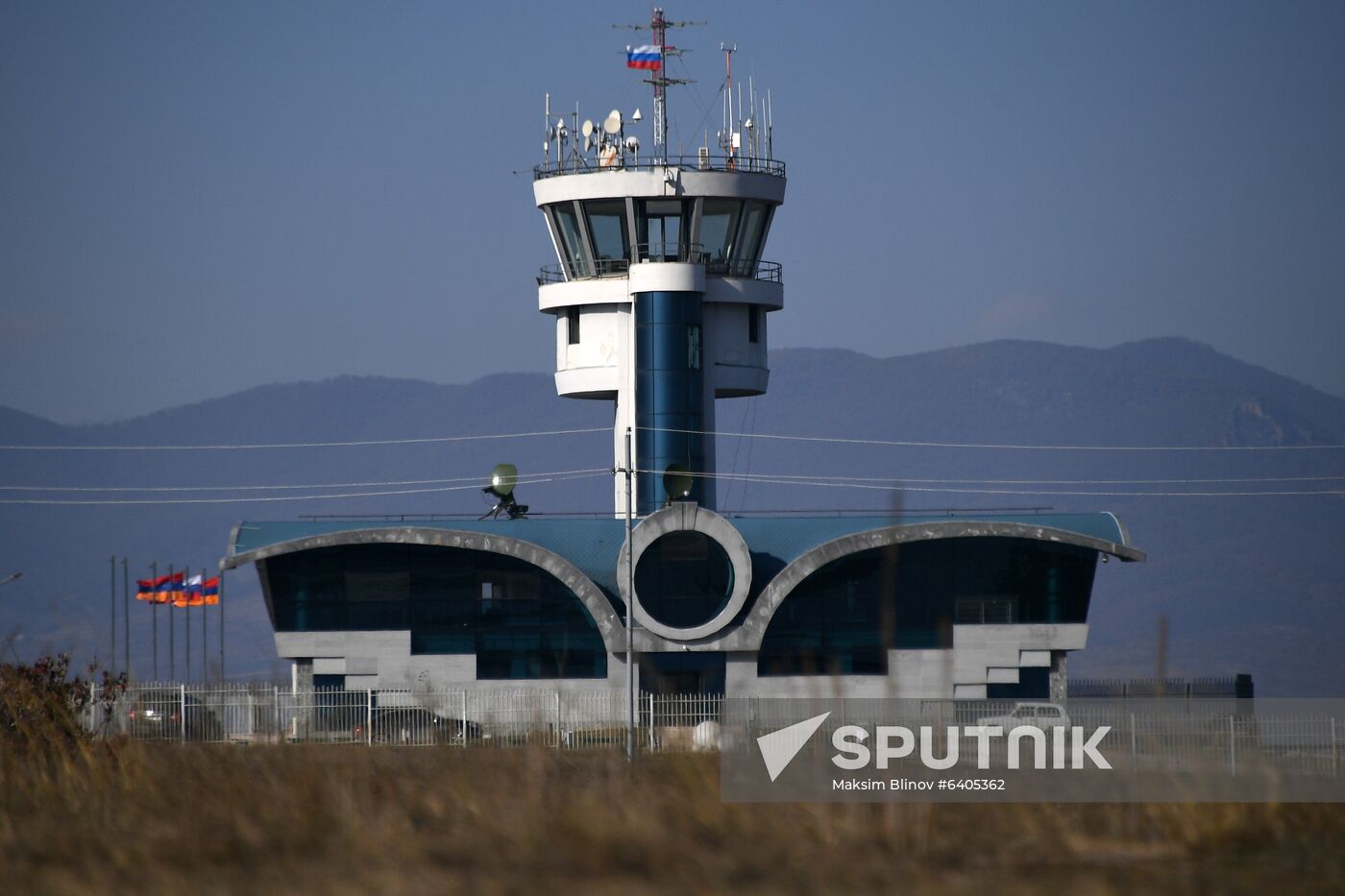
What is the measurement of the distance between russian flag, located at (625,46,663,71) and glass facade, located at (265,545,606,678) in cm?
2220

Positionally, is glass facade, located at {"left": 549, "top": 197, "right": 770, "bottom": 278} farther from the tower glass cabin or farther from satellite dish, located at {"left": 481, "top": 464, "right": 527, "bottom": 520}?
satellite dish, located at {"left": 481, "top": 464, "right": 527, "bottom": 520}

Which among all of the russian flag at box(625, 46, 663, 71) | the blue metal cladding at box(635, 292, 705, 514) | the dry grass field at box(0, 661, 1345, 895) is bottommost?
the dry grass field at box(0, 661, 1345, 895)

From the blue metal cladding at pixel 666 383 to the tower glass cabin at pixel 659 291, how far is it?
1.4 inches

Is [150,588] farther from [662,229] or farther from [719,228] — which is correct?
[719,228]

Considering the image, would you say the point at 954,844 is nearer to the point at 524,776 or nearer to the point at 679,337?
the point at 524,776

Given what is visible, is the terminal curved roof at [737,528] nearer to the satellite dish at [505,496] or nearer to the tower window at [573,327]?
the satellite dish at [505,496]

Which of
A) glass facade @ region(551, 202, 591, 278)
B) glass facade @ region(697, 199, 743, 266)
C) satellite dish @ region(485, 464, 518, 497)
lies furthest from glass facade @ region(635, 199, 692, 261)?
satellite dish @ region(485, 464, 518, 497)

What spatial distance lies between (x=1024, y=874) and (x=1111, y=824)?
3883 mm

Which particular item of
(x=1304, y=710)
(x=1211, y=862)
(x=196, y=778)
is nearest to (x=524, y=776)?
(x=196, y=778)

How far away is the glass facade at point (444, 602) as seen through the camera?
63312 millimetres

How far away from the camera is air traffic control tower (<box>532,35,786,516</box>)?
69.8 meters

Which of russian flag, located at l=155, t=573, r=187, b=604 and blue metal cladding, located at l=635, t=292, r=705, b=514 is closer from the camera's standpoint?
blue metal cladding, located at l=635, t=292, r=705, b=514

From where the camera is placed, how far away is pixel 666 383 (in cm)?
7006

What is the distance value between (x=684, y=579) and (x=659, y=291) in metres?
11.9
